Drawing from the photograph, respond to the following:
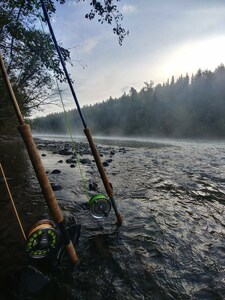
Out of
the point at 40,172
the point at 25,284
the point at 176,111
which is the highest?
the point at 40,172

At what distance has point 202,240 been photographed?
14.9 feet

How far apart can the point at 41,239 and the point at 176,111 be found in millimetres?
88707

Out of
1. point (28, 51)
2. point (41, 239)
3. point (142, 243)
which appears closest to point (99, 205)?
point (142, 243)

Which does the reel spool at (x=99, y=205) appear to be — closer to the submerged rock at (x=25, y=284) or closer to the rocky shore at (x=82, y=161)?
the rocky shore at (x=82, y=161)

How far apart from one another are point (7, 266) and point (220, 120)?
7357cm

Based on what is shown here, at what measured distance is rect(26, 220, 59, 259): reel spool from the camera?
287cm

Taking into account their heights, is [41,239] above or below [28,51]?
below

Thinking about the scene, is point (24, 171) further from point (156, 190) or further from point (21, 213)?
point (156, 190)

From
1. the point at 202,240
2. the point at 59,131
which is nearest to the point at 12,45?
the point at 202,240

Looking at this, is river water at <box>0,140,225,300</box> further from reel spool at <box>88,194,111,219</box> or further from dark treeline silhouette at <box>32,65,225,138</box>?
dark treeline silhouette at <box>32,65,225,138</box>

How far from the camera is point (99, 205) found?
15.0ft

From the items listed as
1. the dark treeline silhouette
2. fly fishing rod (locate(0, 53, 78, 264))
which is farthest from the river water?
the dark treeline silhouette

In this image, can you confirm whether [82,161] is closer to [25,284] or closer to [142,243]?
[142,243]

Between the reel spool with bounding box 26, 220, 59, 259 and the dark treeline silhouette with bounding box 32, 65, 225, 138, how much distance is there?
5559 centimetres
